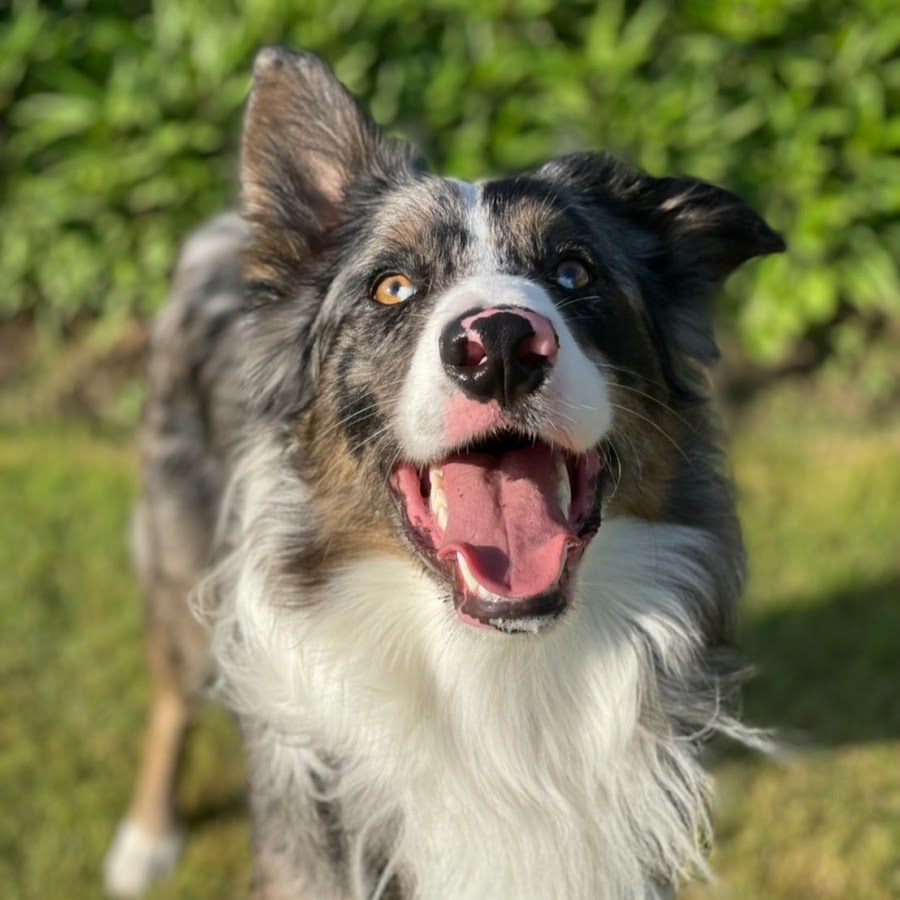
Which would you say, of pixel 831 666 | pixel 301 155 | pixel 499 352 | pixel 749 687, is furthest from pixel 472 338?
pixel 831 666

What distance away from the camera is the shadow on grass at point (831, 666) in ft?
15.8

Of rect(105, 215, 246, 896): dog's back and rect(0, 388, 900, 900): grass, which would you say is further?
rect(0, 388, 900, 900): grass

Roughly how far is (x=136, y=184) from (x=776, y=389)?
3.82 m

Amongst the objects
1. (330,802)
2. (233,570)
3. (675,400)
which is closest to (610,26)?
(675,400)

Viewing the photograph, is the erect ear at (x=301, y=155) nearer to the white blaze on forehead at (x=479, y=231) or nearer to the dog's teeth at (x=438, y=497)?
the white blaze on forehead at (x=479, y=231)

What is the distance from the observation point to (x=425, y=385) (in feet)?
8.30

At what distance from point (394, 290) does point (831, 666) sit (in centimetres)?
316

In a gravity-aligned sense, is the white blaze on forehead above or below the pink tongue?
above

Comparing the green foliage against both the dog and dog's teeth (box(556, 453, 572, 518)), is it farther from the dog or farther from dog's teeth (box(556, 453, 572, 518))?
dog's teeth (box(556, 453, 572, 518))

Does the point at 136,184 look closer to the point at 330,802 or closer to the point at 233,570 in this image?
the point at 233,570

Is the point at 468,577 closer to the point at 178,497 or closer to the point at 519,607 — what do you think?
the point at 519,607

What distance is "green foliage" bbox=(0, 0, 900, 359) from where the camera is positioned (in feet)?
20.0

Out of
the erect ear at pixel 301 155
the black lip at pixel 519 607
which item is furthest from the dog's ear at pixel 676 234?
the black lip at pixel 519 607

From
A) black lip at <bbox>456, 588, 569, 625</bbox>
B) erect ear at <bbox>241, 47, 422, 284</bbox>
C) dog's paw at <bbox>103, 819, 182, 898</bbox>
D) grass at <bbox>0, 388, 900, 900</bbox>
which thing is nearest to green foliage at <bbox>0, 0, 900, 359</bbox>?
grass at <bbox>0, 388, 900, 900</bbox>
